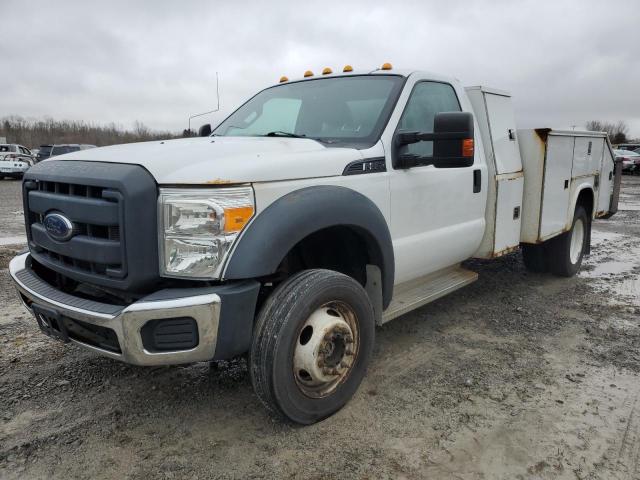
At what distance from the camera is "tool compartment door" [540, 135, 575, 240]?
481 centimetres

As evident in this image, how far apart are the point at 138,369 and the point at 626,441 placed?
295cm

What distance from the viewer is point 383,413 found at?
296 cm

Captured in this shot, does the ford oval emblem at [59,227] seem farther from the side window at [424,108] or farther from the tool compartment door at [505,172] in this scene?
the tool compartment door at [505,172]

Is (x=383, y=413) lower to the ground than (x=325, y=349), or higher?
lower

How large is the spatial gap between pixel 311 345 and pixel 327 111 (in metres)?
1.74

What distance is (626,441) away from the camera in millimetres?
2680

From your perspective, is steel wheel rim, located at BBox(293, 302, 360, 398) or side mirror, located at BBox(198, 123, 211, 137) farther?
side mirror, located at BBox(198, 123, 211, 137)

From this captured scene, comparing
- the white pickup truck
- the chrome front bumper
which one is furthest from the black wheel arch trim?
the chrome front bumper

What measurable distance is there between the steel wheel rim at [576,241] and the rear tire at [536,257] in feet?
0.95

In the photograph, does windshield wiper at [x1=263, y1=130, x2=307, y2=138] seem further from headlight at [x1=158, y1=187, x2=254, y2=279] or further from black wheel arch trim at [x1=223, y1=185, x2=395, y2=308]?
headlight at [x1=158, y1=187, x2=254, y2=279]

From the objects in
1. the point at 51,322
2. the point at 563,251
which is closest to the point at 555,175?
the point at 563,251

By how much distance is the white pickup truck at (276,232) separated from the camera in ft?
7.75

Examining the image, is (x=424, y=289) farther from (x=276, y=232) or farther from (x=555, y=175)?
(x=555, y=175)

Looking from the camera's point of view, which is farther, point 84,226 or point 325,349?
point 325,349
